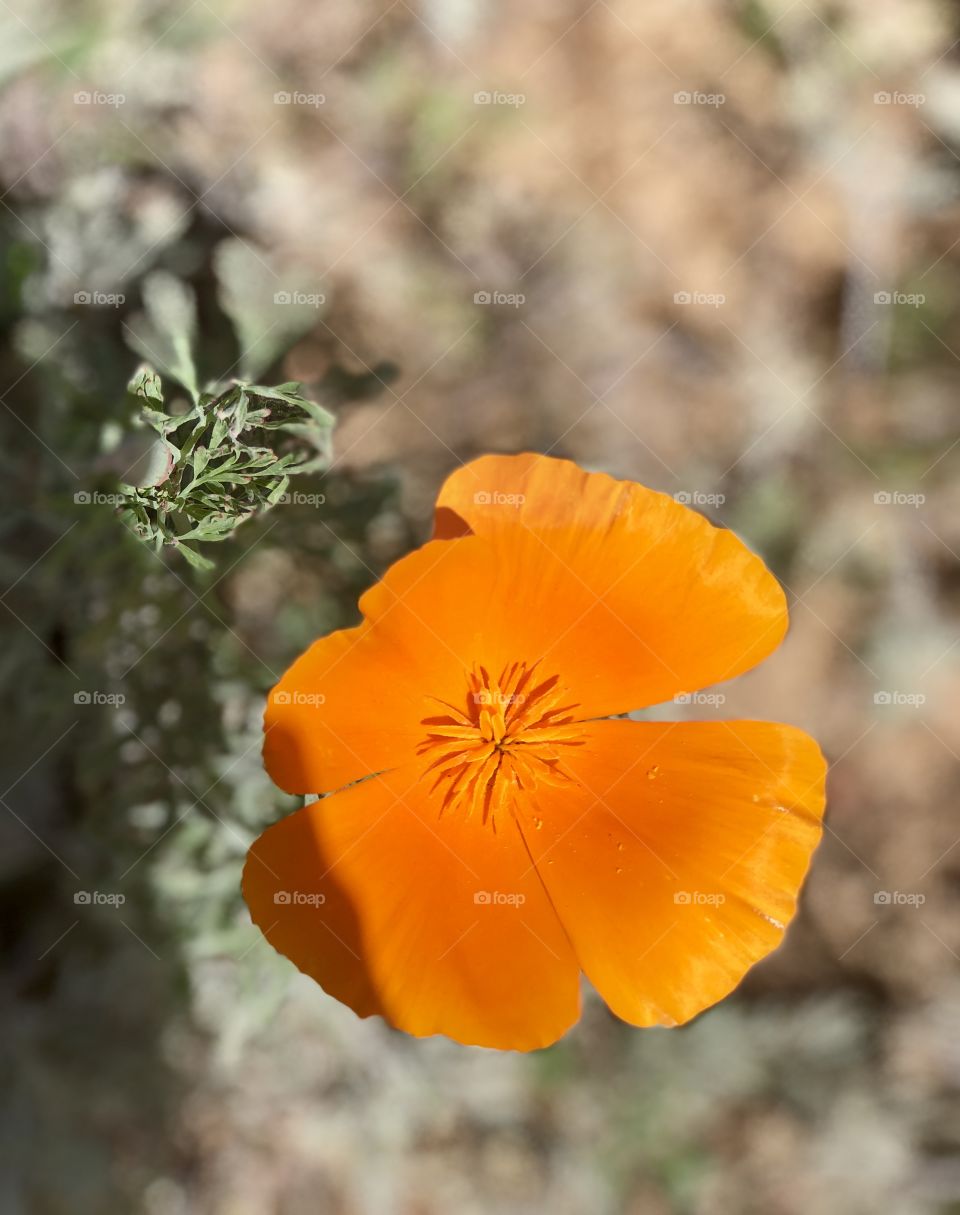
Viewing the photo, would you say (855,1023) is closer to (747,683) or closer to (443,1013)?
(747,683)

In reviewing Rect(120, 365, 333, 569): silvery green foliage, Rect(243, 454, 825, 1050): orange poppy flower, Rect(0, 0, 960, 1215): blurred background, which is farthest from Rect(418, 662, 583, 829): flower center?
Rect(0, 0, 960, 1215): blurred background

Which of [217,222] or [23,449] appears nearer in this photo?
[23,449]

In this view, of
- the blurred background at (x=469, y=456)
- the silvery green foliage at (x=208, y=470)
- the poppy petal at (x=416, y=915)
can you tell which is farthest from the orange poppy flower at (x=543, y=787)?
the blurred background at (x=469, y=456)

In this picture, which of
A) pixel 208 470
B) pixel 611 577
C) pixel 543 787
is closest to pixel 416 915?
pixel 543 787

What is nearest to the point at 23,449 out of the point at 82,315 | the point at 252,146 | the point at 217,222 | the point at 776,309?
the point at 82,315

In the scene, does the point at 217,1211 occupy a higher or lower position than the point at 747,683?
lower

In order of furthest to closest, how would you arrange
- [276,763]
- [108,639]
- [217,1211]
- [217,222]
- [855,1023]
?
[855,1023] → [217,1211] → [217,222] → [108,639] → [276,763]

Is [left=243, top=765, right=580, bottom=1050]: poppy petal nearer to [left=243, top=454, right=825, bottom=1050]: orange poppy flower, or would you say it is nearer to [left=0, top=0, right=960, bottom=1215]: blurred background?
[left=243, top=454, right=825, bottom=1050]: orange poppy flower

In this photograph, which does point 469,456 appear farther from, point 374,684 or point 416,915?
point 416,915

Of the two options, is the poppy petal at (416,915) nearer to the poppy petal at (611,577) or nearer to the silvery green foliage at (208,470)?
the poppy petal at (611,577)
